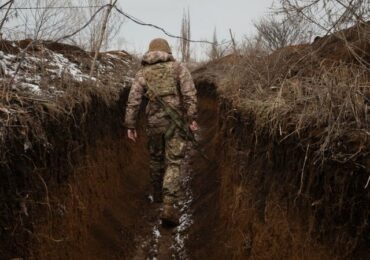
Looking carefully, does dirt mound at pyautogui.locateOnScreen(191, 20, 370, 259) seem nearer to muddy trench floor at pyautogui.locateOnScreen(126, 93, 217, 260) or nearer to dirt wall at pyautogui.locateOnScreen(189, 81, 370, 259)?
dirt wall at pyautogui.locateOnScreen(189, 81, 370, 259)

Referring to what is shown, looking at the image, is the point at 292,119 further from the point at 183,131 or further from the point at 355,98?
the point at 183,131

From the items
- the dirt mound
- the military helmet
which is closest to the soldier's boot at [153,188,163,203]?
the dirt mound

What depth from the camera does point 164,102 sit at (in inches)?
241

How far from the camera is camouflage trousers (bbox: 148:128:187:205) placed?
5770 millimetres

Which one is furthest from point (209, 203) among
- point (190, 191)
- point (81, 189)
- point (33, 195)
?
point (33, 195)

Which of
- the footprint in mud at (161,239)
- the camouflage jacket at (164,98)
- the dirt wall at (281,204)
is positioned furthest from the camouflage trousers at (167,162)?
the dirt wall at (281,204)

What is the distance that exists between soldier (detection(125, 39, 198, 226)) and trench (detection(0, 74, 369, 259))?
59 centimetres

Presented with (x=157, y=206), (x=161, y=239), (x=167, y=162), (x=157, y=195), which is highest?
(x=167, y=162)

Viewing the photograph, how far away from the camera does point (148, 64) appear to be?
621 cm

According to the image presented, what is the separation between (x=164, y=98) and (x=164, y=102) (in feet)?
0.20

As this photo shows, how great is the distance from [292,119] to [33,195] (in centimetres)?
225

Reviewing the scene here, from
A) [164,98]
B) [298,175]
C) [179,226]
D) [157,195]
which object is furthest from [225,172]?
[298,175]

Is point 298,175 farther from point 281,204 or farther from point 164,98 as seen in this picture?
point 164,98

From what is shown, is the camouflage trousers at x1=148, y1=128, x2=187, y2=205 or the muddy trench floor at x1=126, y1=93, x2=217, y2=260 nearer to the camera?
the muddy trench floor at x1=126, y1=93, x2=217, y2=260
